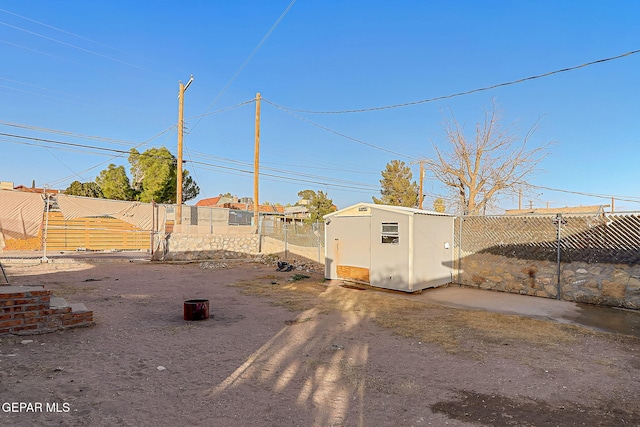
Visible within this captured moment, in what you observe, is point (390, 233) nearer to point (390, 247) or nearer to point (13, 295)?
point (390, 247)

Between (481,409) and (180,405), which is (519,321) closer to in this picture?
(481,409)

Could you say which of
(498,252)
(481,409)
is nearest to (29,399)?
(481,409)

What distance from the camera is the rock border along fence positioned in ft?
26.1

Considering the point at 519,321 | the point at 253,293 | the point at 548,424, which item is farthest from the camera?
the point at 253,293

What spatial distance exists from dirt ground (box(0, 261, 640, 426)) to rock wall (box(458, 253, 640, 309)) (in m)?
2.71

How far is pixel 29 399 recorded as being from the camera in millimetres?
3168

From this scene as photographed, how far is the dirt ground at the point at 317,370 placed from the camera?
314cm

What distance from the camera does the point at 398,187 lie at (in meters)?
30.4

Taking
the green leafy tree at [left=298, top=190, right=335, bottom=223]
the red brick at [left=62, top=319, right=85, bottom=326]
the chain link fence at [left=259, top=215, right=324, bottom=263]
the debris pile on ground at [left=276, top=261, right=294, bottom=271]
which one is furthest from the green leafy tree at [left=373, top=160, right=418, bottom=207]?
the red brick at [left=62, top=319, right=85, bottom=326]

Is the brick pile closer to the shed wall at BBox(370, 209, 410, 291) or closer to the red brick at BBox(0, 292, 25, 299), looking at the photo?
the red brick at BBox(0, 292, 25, 299)

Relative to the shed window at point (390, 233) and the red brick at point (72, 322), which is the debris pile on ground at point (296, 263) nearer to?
the shed window at point (390, 233)

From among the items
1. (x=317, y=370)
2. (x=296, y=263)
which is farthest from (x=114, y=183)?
(x=317, y=370)

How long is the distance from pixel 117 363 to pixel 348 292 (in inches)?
255

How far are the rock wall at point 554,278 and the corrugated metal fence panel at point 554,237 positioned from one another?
18 centimetres
